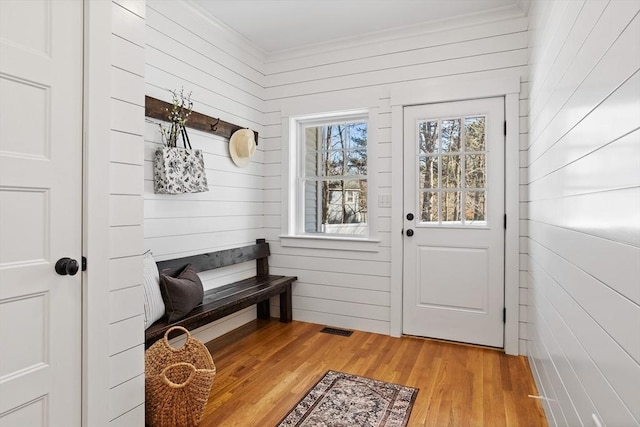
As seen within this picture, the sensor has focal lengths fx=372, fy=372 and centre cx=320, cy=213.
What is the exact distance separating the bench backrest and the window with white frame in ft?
1.45

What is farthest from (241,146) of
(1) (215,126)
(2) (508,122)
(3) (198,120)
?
(2) (508,122)

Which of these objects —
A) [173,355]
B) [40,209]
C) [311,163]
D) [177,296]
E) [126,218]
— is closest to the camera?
[40,209]

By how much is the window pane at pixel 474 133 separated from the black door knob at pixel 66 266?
2851 mm

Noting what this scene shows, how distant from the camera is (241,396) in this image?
7.30ft

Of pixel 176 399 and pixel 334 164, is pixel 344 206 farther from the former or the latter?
pixel 176 399

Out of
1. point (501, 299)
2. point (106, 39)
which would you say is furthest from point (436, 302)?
point (106, 39)

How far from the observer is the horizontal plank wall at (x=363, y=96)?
304cm

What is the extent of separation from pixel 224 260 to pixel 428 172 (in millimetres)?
1916

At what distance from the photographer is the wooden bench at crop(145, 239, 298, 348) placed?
240 centimetres

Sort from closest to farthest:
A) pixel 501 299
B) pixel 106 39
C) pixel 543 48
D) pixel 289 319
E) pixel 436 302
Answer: pixel 106 39 → pixel 543 48 → pixel 501 299 → pixel 436 302 → pixel 289 319

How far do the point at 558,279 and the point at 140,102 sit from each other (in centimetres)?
210

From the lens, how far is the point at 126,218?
1.64 meters

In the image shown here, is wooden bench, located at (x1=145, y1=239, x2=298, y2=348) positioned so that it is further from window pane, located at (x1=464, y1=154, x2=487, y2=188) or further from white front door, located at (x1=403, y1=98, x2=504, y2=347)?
window pane, located at (x1=464, y1=154, x2=487, y2=188)

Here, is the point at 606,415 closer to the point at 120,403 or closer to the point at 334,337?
the point at 120,403
